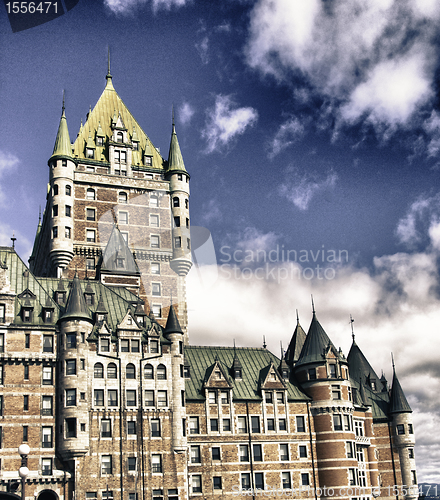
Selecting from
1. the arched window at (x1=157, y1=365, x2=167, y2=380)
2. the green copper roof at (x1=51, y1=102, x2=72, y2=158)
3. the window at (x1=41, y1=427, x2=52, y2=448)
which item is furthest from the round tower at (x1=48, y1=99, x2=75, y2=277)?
the window at (x1=41, y1=427, x2=52, y2=448)

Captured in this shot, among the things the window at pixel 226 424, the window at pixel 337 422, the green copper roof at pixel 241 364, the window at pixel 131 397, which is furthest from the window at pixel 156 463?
the window at pixel 337 422

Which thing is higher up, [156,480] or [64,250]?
[64,250]

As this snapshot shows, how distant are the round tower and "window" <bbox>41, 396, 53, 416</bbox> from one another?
88.1ft

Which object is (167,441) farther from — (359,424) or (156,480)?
(359,424)

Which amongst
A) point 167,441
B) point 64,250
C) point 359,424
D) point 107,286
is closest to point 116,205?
point 64,250

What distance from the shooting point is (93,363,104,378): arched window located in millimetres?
71812

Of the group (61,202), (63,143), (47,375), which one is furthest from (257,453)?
(63,143)

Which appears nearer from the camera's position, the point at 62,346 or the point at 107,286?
the point at 62,346

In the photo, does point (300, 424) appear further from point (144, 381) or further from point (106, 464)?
point (106, 464)

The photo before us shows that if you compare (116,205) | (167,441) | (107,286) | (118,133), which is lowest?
(167,441)

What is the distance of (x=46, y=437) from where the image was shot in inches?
2685

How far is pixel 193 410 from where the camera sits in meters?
79.9

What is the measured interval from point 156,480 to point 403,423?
45.1 meters

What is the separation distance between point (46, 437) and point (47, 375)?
620 centimetres
